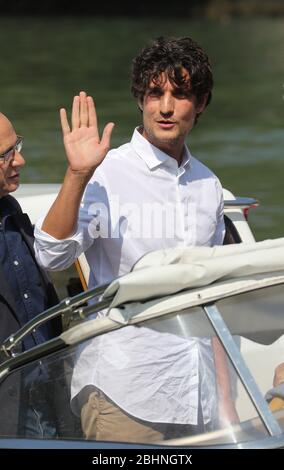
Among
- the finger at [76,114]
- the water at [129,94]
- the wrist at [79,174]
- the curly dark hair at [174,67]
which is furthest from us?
the water at [129,94]

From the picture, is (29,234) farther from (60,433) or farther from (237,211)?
(237,211)

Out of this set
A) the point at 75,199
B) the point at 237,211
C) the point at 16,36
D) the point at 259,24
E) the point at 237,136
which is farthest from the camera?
the point at 259,24

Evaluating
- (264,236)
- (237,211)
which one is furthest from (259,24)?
(237,211)

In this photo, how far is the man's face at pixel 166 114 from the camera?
12.0 feet

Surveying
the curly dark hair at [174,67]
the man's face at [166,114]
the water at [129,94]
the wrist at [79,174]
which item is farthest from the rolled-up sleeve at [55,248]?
the water at [129,94]

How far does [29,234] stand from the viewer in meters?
3.86

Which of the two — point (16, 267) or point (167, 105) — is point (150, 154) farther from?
point (16, 267)

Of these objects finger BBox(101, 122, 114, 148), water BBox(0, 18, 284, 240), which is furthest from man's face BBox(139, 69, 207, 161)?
water BBox(0, 18, 284, 240)

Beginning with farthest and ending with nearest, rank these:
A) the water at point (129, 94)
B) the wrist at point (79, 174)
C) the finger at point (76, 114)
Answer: the water at point (129, 94), the finger at point (76, 114), the wrist at point (79, 174)

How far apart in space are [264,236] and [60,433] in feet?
24.5

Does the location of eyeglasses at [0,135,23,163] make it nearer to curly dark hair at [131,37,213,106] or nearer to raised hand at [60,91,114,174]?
raised hand at [60,91,114,174]

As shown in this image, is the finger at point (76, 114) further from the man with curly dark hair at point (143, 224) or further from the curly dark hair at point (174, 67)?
the curly dark hair at point (174, 67)

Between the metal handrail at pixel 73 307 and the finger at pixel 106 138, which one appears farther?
the finger at pixel 106 138

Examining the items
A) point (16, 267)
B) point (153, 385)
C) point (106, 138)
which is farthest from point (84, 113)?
point (153, 385)
